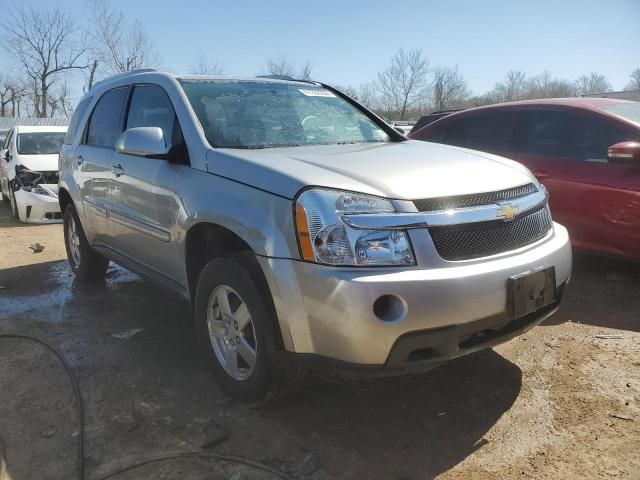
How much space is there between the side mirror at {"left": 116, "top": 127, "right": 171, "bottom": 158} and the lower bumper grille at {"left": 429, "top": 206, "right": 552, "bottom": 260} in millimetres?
1666

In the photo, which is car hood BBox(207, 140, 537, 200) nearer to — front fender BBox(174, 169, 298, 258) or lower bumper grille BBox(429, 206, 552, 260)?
front fender BBox(174, 169, 298, 258)

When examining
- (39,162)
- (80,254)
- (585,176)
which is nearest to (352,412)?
(585,176)

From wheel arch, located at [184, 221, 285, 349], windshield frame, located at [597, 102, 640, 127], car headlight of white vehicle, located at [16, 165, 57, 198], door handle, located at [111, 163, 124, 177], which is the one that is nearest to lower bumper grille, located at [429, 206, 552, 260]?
wheel arch, located at [184, 221, 285, 349]

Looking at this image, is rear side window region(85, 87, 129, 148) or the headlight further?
rear side window region(85, 87, 129, 148)

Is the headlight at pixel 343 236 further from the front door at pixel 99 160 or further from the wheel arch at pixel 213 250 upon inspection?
the front door at pixel 99 160

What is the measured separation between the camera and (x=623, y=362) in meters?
3.21

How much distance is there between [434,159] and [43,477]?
2.39 metres

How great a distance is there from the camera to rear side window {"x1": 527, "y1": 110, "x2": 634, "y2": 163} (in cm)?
449

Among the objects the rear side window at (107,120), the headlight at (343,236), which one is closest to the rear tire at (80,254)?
the rear side window at (107,120)

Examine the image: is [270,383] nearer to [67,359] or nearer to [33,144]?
[67,359]

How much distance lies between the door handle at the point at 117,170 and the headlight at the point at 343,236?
1987 millimetres

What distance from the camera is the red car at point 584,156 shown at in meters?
4.20

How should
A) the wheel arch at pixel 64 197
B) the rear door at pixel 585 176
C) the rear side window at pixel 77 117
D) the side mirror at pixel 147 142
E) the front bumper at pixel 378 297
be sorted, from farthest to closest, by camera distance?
the wheel arch at pixel 64 197 → the rear side window at pixel 77 117 → the rear door at pixel 585 176 → the side mirror at pixel 147 142 → the front bumper at pixel 378 297

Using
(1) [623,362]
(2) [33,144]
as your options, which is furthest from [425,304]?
(2) [33,144]
